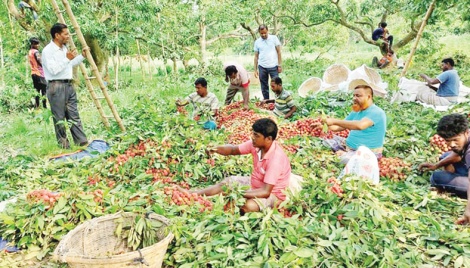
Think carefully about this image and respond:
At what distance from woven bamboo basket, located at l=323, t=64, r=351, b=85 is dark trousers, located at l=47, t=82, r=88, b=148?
4886 millimetres

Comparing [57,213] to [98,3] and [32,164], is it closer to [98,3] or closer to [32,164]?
[32,164]

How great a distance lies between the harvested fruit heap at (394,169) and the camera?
11.5 ft

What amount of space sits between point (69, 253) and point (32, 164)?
2.14m

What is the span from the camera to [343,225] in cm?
250

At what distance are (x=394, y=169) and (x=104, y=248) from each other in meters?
2.61

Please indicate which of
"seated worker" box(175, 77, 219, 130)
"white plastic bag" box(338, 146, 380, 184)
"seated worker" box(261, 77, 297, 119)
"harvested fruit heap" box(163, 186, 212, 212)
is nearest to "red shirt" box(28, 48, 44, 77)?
"seated worker" box(175, 77, 219, 130)

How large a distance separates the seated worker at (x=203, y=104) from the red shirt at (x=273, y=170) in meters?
1.91

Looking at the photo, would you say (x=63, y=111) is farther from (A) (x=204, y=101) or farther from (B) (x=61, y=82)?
(A) (x=204, y=101)

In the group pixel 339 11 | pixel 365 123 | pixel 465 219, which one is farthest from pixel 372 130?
pixel 339 11

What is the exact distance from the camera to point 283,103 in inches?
218

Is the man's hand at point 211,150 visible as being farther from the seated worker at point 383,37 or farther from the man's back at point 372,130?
the seated worker at point 383,37

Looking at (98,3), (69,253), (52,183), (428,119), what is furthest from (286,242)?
(98,3)

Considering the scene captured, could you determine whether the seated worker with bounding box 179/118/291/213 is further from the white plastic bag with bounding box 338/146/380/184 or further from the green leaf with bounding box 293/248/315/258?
the white plastic bag with bounding box 338/146/380/184

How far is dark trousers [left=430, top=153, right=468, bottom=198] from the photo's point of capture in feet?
10.2
